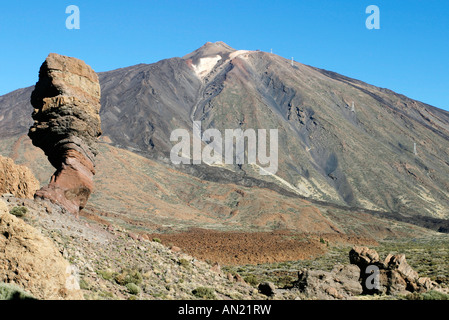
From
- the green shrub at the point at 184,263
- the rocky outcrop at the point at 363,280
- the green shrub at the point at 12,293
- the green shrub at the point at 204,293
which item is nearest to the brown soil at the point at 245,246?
the rocky outcrop at the point at 363,280

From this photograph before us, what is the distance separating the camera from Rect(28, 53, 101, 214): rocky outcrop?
18.1 metres

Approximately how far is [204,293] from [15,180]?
909 cm

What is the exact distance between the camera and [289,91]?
475 feet

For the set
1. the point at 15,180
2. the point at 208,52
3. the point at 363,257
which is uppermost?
the point at 208,52

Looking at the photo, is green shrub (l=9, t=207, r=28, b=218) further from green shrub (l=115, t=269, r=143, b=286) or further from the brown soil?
the brown soil

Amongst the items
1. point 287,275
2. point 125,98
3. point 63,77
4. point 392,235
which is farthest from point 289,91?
point 63,77

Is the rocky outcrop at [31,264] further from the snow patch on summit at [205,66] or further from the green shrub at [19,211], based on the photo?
the snow patch on summit at [205,66]

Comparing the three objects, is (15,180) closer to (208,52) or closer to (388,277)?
(388,277)

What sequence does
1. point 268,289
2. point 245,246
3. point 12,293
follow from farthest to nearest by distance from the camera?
point 245,246
point 268,289
point 12,293

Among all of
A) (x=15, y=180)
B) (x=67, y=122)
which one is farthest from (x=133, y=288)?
(x=67, y=122)

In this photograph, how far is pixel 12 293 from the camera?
850 cm

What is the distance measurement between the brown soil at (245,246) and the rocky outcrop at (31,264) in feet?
77.0

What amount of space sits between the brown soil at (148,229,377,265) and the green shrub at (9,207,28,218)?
19.6 meters

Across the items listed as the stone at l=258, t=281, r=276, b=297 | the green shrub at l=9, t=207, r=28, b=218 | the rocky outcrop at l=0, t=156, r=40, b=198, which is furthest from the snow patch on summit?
the green shrub at l=9, t=207, r=28, b=218
